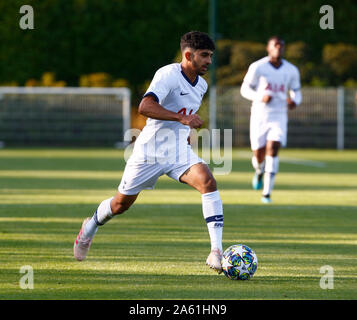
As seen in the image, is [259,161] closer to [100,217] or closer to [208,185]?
[100,217]

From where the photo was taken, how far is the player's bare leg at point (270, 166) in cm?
1509

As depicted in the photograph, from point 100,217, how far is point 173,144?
3.45 ft

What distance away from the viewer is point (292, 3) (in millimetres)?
54312

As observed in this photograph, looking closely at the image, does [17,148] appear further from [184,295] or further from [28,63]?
[184,295]

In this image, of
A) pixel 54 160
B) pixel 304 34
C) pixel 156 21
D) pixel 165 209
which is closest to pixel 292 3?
pixel 304 34


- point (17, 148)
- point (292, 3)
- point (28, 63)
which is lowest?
point (17, 148)

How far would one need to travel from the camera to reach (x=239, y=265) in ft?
26.3

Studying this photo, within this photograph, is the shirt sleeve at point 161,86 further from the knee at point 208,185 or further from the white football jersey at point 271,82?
the white football jersey at point 271,82

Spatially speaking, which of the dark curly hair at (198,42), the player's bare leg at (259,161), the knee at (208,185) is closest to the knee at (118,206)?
the knee at (208,185)

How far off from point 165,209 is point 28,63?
39.4 meters

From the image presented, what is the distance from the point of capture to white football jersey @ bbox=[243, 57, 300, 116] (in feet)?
52.0

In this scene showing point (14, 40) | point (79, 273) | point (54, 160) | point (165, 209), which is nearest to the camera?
point (79, 273)

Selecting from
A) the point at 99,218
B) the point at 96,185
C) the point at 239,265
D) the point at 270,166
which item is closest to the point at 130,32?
the point at 96,185

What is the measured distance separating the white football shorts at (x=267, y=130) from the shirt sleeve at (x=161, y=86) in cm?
694
